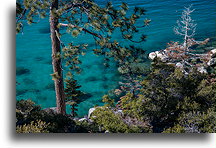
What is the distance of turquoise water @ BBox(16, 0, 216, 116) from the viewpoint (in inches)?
147

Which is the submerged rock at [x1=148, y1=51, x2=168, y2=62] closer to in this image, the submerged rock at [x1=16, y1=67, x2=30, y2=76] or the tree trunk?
the tree trunk

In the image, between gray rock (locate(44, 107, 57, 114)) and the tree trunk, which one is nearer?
the tree trunk

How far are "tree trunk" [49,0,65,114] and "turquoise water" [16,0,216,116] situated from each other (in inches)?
3.7

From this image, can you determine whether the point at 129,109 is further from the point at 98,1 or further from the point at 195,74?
the point at 98,1

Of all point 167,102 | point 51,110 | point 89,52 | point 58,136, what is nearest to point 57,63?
point 89,52

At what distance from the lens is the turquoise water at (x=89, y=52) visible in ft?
12.3

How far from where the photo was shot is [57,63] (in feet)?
12.7

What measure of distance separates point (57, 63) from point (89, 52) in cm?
52

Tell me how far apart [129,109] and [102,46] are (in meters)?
1.10

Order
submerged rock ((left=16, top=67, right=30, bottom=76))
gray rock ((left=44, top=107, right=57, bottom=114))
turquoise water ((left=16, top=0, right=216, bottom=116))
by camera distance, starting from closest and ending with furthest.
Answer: submerged rock ((left=16, top=67, right=30, bottom=76)) < turquoise water ((left=16, top=0, right=216, bottom=116)) < gray rock ((left=44, top=107, right=57, bottom=114))

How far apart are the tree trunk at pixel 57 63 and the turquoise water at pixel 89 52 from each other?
9 centimetres

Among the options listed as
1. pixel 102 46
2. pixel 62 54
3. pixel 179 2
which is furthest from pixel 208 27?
pixel 62 54

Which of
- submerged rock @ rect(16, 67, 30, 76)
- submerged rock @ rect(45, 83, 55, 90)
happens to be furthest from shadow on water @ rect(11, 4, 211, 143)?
submerged rock @ rect(45, 83, 55, 90)

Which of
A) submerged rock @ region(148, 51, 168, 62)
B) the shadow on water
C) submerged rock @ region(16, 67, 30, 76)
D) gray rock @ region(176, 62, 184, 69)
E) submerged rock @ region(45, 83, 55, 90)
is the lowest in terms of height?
the shadow on water
